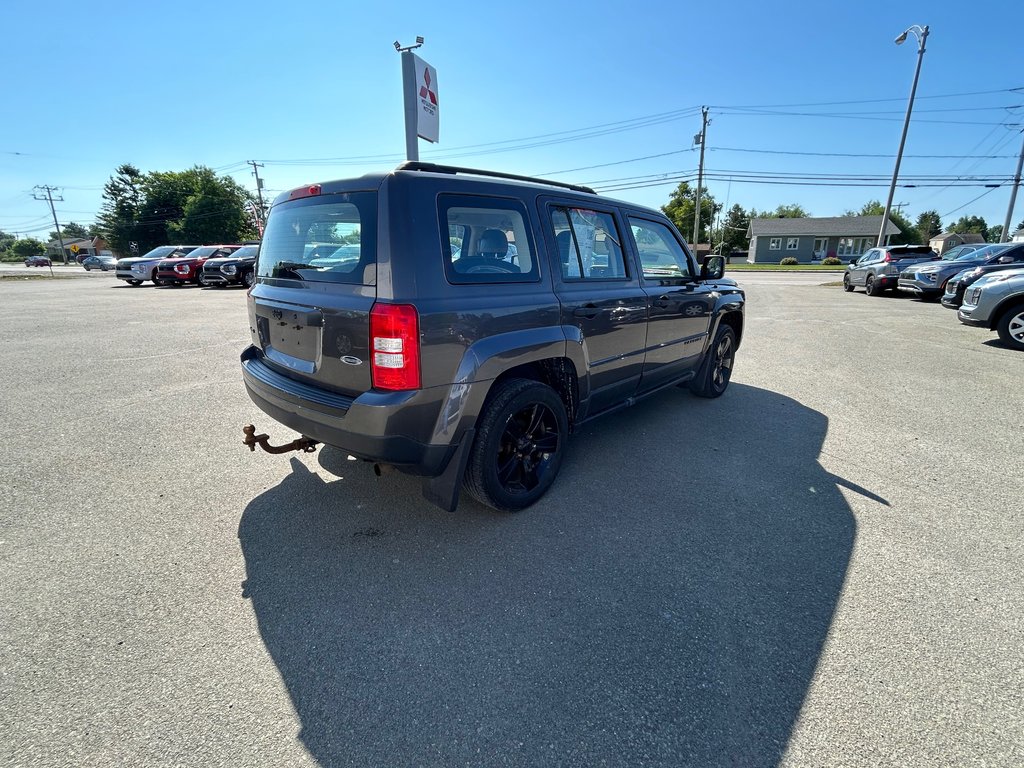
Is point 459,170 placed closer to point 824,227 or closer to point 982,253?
point 982,253

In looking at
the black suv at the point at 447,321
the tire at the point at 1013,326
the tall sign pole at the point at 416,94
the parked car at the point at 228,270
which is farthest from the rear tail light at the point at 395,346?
the parked car at the point at 228,270

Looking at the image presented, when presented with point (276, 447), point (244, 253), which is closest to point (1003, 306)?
point (276, 447)

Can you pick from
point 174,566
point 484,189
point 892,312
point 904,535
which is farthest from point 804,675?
point 892,312

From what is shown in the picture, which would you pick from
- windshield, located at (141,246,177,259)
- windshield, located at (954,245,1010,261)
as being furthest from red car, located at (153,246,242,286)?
windshield, located at (954,245,1010,261)

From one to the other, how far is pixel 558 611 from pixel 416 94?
33.2 feet

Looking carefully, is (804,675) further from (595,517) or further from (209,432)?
(209,432)

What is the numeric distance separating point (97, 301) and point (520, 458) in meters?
16.8

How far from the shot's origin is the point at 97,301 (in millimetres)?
14102

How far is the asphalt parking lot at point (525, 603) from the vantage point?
165 cm

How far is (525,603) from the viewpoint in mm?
2258

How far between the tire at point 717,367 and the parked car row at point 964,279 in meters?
5.75

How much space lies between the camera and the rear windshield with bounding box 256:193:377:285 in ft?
7.75

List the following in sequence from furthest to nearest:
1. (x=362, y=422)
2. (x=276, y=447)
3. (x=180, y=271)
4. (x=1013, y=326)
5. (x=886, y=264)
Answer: (x=180, y=271) → (x=886, y=264) → (x=1013, y=326) → (x=276, y=447) → (x=362, y=422)

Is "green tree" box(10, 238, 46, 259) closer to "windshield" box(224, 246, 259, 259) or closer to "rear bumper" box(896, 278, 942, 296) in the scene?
"windshield" box(224, 246, 259, 259)
